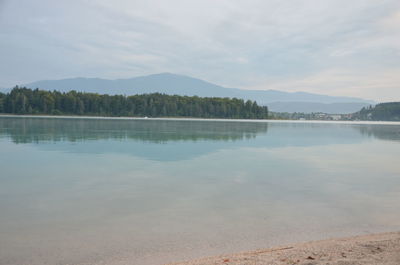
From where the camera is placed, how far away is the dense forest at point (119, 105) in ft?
475

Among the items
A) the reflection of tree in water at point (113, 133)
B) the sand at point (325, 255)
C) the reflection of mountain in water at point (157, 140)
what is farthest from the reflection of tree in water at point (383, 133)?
the sand at point (325, 255)

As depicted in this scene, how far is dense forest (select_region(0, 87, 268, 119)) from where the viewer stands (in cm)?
14470

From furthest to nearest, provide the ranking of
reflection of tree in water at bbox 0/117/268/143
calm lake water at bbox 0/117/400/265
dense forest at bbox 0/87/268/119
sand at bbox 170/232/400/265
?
1. dense forest at bbox 0/87/268/119
2. reflection of tree in water at bbox 0/117/268/143
3. calm lake water at bbox 0/117/400/265
4. sand at bbox 170/232/400/265

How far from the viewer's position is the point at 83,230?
8211 millimetres

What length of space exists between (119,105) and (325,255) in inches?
6281

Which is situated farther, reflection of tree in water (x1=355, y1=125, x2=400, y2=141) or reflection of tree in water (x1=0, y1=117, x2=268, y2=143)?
reflection of tree in water (x1=355, y1=125, x2=400, y2=141)

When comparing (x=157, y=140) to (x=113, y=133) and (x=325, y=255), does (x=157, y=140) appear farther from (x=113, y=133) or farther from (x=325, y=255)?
(x=325, y=255)

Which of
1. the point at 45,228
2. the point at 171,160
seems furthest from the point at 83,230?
the point at 171,160

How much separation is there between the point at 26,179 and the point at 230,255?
11107 millimetres

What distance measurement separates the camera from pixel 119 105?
16000 cm

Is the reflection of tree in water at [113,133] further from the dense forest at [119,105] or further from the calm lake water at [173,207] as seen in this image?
the dense forest at [119,105]

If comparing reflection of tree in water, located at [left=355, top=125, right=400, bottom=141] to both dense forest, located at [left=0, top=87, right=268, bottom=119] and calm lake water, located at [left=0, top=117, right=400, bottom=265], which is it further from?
dense forest, located at [left=0, top=87, right=268, bottom=119]

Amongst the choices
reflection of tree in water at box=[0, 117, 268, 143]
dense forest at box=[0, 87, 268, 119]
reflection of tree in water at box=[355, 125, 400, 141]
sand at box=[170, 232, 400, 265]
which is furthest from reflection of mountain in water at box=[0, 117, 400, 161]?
dense forest at box=[0, 87, 268, 119]

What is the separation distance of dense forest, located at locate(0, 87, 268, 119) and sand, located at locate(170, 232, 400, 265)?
152m
